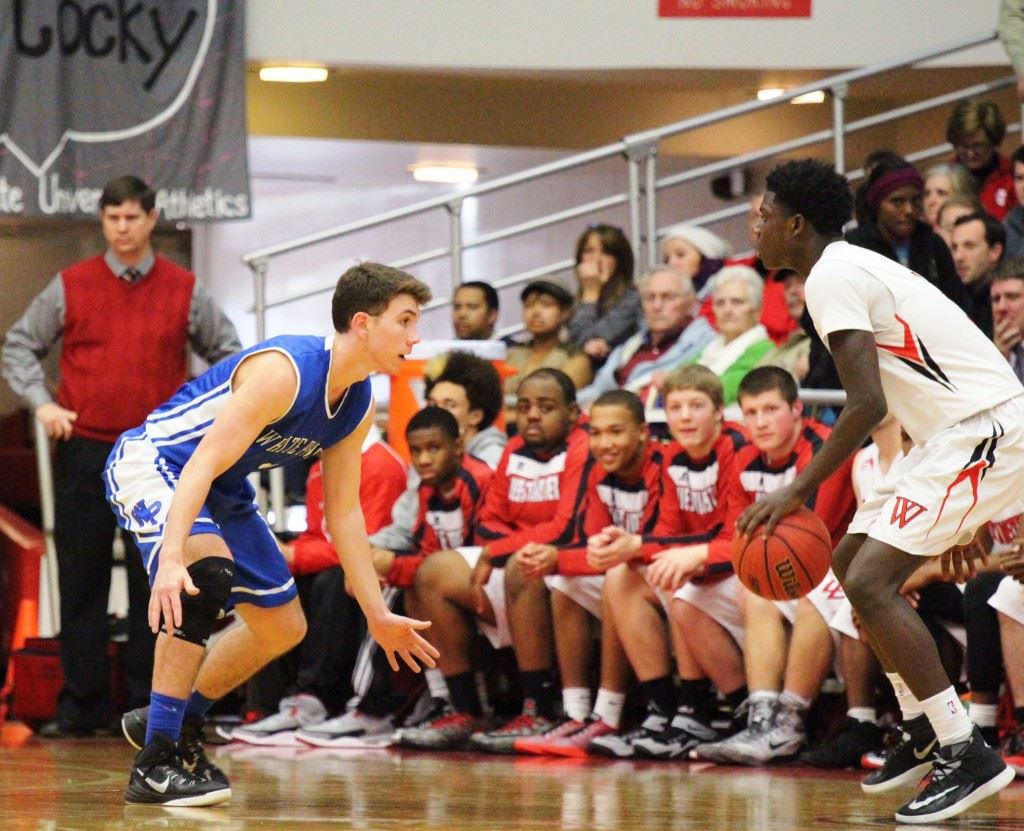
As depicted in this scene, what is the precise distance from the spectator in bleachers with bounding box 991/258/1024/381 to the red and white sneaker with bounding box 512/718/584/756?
6.34 feet

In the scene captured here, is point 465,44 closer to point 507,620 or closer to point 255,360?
point 507,620

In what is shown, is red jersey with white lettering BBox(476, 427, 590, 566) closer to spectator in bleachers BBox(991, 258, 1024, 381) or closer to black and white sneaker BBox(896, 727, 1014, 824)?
spectator in bleachers BBox(991, 258, 1024, 381)

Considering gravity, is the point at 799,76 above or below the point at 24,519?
above

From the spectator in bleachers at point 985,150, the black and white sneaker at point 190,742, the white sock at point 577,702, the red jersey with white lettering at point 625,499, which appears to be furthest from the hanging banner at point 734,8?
the black and white sneaker at point 190,742

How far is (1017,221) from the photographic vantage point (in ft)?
23.9

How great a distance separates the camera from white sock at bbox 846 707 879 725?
223 inches

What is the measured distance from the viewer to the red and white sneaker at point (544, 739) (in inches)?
242

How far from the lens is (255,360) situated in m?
4.63

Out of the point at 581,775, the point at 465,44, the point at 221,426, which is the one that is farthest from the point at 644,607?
the point at 465,44

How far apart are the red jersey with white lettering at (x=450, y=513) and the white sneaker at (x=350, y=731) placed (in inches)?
25.3

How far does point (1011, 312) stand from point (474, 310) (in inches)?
108

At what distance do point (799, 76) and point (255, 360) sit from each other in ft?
17.4

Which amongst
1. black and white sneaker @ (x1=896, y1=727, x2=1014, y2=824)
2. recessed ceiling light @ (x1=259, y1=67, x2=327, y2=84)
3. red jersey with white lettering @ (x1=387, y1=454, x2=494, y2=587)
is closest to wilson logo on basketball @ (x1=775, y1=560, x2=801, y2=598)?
black and white sneaker @ (x1=896, y1=727, x2=1014, y2=824)

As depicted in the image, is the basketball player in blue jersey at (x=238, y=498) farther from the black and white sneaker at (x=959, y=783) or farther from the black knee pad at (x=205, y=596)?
the black and white sneaker at (x=959, y=783)
